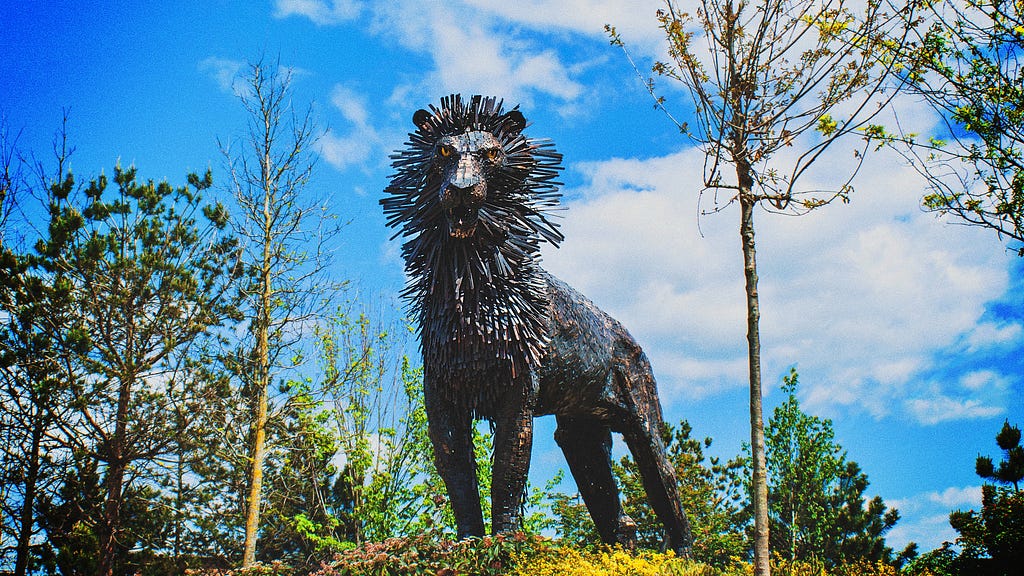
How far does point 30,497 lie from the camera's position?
1003 cm

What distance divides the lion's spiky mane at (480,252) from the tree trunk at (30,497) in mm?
6773

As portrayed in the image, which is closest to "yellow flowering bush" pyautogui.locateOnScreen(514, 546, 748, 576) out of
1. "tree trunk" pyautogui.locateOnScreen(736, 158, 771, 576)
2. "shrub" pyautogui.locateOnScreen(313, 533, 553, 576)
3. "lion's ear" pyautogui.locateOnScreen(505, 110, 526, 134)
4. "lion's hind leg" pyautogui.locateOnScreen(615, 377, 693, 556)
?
"shrub" pyautogui.locateOnScreen(313, 533, 553, 576)

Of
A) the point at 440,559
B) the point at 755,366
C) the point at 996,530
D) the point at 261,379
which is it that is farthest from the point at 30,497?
the point at 996,530

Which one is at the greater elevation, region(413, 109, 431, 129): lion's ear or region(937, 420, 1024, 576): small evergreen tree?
region(413, 109, 431, 129): lion's ear

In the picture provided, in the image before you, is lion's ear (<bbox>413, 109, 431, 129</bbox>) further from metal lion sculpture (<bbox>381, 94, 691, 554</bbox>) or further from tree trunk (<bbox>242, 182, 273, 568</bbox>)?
tree trunk (<bbox>242, 182, 273, 568</bbox>)

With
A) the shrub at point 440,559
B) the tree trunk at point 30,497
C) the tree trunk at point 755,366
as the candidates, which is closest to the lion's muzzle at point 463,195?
the tree trunk at point 755,366

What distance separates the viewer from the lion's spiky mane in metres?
5.66

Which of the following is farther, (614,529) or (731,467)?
(731,467)

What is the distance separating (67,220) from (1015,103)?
38.1ft

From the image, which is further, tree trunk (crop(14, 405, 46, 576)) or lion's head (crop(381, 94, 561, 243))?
tree trunk (crop(14, 405, 46, 576))

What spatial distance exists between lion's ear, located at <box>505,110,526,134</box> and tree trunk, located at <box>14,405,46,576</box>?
7677 mm

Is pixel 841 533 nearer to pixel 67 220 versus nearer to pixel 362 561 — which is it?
pixel 362 561

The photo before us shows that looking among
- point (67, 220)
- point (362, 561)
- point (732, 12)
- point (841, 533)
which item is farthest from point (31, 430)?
point (841, 533)

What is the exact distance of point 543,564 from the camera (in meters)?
5.63
